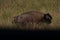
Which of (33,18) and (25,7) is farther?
(25,7)

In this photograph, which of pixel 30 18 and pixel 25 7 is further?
pixel 25 7

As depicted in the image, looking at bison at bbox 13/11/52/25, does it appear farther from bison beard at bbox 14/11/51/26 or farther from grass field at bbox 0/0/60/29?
grass field at bbox 0/0/60/29

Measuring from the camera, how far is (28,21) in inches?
195

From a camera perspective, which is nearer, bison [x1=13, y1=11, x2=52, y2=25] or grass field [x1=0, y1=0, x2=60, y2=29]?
bison [x1=13, y1=11, x2=52, y2=25]

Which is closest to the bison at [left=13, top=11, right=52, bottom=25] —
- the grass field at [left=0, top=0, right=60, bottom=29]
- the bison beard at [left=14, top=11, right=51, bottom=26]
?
the bison beard at [left=14, top=11, right=51, bottom=26]

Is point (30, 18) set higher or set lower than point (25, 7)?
lower

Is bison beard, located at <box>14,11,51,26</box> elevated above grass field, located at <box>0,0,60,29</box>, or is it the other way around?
grass field, located at <box>0,0,60,29</box>

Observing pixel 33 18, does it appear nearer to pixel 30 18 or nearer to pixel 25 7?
pixel 30 18

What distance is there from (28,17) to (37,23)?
259 millimetres

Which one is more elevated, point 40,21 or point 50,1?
point 50,1

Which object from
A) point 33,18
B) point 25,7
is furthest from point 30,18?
point 25,7

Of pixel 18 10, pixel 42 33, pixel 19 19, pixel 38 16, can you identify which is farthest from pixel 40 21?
pixel 42 33

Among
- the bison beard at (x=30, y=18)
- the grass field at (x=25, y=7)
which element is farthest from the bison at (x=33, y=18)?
the grass field at (x=25, y=7)

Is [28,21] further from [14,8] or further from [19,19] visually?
[14,8]
